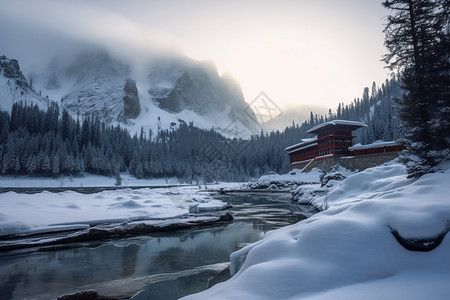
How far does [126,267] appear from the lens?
28.0 ft

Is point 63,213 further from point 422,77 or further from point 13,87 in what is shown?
point 13,87

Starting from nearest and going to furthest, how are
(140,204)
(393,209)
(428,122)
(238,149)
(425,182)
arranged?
(393,209) < (425,182) < (428,122) < (140,204) < (238,149)

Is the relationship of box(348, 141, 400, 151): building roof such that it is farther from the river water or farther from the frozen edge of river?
the river water

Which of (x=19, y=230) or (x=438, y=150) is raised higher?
(x=438, y=150)

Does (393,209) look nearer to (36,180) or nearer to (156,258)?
(156,258)

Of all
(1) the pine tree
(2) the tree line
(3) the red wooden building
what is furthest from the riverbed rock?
(2) the tree line

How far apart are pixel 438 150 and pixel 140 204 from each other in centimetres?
1939

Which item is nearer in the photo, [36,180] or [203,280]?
[203,280]

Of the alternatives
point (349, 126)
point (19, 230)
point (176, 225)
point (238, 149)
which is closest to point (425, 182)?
point (176, 225)

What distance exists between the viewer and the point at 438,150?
10.0 m

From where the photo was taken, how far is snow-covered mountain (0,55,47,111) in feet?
506

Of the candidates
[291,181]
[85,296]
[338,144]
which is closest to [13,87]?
[291,181]

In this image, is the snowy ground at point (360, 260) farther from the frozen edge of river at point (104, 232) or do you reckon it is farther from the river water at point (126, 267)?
the frozen edge of river at point (104, 232)

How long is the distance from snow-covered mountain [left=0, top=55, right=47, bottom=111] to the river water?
611 feet
